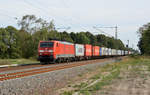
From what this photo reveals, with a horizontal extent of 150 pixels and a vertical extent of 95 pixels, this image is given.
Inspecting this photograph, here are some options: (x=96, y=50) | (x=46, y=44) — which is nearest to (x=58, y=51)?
(x=46, y=44)

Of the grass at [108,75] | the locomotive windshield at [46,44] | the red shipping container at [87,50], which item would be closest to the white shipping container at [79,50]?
the red shipping container at [87,50]

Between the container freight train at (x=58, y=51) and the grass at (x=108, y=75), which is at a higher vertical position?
the container freight train at (x=58, y=51)

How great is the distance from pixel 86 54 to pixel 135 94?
4113cm

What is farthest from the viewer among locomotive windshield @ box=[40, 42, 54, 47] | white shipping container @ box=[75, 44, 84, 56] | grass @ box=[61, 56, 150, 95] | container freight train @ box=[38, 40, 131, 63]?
white shipping container @ box=[75, 44, 84, 56]

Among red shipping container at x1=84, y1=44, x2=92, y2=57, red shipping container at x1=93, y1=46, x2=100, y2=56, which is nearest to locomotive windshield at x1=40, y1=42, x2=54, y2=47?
red shipping container at x1=84, y1=44, x2=92, y2=57

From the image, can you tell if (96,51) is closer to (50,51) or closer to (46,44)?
(46,44)

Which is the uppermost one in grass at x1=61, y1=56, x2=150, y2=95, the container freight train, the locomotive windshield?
the locomotive windshield

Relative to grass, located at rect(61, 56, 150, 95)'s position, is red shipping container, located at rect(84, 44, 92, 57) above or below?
above

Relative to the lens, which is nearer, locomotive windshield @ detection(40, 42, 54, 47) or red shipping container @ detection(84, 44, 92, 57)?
locomotive windshield @ detection(40, 42, 54, 47)

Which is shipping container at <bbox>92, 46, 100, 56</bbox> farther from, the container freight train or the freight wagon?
the container freight train

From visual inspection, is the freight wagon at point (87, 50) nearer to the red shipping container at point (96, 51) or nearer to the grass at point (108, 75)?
the red shipping container at point (96, 51)

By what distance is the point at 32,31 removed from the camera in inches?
2381

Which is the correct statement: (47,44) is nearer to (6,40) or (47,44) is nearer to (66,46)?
(66,46)

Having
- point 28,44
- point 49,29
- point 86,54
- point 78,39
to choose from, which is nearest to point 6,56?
point 28,44
